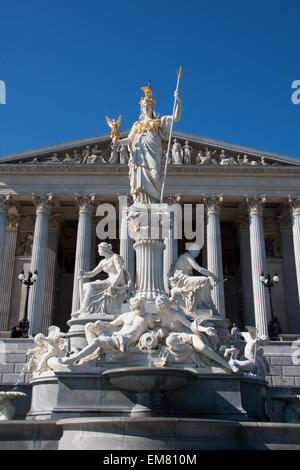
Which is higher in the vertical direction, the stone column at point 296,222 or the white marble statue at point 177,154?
the white marble statue at point 177,154

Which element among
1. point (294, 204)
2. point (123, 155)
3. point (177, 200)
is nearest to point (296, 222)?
point (294, 204)

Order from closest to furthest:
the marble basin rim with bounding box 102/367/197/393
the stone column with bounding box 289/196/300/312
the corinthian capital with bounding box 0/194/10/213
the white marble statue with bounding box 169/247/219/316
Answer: the marble basin rim with bounding box 102/367/197/393 → the white marble statue with bounding box 169/247/219/316 → the stone column with bounding box 289/196/300/312 → the corinthian capital with bounding box 0/194/10/213

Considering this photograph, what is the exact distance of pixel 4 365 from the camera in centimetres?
2334

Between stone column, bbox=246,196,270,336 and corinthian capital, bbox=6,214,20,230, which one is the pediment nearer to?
stone column, bbox=246,196,270,336

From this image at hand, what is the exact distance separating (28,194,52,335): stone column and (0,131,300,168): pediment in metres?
3.77

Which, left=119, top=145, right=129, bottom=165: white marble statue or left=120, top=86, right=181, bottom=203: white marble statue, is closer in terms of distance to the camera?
left=120, top=86, right=181, bottom=203: white marble statue

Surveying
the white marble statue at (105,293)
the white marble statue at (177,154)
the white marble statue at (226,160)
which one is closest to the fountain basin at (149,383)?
the white marble statue at (105,293)

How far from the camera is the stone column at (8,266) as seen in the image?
4197 centimetres

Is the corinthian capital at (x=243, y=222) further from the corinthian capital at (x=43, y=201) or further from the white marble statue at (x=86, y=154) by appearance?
the corinthian capital at (x=43, y=201)

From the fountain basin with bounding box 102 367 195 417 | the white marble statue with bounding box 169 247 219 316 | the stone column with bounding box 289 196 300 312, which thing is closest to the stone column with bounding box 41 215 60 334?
the stone column with bounding box 289 196 300 312

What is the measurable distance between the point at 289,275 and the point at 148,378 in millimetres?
37966

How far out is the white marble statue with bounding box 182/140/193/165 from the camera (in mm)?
43344

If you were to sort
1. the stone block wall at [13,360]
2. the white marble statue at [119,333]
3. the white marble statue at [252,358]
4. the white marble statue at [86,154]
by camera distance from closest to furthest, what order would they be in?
the white marble statue at [119,333]
the white marble statue at [252,358]
the stone block wall at [13,360]
the white marble statue at [86,154]

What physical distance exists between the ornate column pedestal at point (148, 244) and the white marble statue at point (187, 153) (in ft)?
99.7
